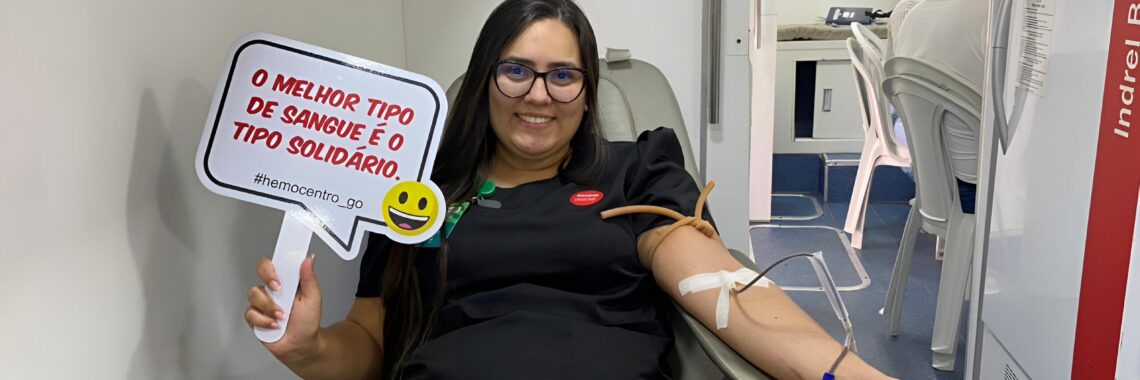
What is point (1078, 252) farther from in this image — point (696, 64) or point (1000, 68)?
point (696, 64)

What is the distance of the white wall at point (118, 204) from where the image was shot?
965mm

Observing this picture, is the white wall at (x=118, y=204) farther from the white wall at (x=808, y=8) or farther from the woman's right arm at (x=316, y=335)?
the white wall at (x=808, y=8)

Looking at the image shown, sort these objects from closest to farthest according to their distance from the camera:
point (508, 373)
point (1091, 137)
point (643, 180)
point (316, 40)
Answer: point (508, 373) → point (1091, 137) → point (643, 180) → point (316, 40)

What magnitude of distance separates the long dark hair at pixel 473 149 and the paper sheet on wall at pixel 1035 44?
30.5 inches

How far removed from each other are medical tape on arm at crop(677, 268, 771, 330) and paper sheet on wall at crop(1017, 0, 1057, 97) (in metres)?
0.67

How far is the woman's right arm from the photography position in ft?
3.75

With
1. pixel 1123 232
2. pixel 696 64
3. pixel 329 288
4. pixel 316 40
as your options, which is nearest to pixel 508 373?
pixel 329 288

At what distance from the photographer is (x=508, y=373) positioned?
1.36 meters

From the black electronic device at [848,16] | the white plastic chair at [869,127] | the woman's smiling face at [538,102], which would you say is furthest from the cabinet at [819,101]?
the woman's smiling face at [538,102]

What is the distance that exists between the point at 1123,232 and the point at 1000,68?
631mm

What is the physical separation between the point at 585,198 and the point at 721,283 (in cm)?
27

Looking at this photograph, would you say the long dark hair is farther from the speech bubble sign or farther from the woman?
the speech bubble sign

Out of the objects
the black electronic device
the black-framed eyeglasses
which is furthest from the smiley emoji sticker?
the black electronic device

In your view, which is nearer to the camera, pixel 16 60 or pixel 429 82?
pixel 16 60
